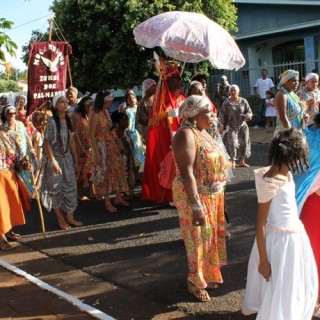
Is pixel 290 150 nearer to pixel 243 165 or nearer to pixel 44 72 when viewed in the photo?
pixel 44 72

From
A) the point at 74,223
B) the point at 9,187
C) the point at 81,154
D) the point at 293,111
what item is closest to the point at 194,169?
the point at 293,111

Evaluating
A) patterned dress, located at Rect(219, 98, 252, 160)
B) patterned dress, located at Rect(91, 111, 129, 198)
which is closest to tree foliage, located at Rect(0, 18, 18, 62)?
patterned dress, located at Rect(91, 111, 129, 198)

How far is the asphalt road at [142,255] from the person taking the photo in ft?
14.5

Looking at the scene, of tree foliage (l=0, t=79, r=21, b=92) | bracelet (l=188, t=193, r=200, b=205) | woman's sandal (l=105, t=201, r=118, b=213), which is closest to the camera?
bracelet (l=188, t=193, r=200, b=205)

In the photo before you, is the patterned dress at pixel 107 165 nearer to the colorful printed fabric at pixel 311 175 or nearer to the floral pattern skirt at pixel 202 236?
the floral pattern skirt at pixel 202 236

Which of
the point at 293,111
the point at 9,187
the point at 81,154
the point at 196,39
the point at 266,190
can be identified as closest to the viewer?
the point at 266,190

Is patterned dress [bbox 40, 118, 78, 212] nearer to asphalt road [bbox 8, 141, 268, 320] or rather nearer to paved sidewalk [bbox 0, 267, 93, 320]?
asphalt road [bbox 8, 141, 268, 320]

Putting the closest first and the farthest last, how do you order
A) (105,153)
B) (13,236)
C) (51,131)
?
(51,131), (13,236), (105,153)

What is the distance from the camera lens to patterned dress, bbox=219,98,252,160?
10.3 meters

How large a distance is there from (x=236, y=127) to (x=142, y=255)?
5.17m

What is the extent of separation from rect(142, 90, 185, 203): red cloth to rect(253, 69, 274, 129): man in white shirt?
33.0 feet

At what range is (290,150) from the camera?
10.8 ft

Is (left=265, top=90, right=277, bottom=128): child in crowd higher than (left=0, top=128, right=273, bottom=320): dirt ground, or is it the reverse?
(left=265, top=90, right=277, bottom=128): child in crowd

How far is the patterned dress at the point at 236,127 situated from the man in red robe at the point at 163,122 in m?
3.28
